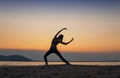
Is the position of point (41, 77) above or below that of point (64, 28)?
below

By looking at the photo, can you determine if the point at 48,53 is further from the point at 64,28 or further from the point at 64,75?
the point at 64,75

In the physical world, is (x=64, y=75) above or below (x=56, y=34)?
below

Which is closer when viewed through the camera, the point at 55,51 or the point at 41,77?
the point at 41,77

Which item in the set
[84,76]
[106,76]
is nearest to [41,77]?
[84,76]

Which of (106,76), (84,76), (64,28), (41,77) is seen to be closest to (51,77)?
(41,77)

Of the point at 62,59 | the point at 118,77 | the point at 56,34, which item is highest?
the point at 56,34

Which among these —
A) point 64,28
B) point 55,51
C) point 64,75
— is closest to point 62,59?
point 55,51

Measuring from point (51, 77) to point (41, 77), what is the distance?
1.47 ft

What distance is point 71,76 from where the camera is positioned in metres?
15.0

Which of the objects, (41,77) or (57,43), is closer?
(41,77)

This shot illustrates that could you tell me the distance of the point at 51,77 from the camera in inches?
587

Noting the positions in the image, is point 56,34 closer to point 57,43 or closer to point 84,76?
point 57,43

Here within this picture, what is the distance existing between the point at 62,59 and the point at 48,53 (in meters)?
1.07

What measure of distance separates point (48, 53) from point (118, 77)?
880 cm
